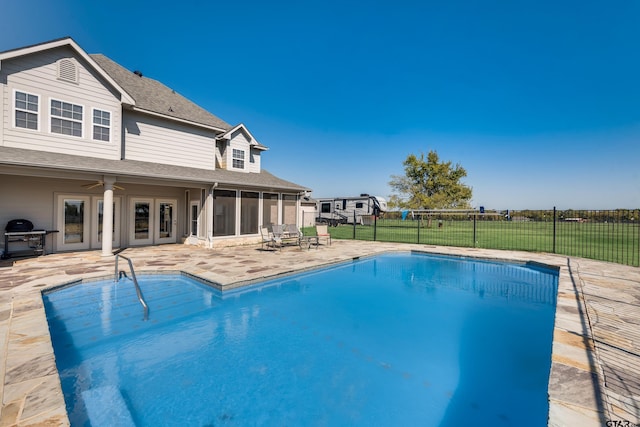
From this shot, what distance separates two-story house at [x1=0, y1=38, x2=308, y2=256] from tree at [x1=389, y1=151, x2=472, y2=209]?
1754cm

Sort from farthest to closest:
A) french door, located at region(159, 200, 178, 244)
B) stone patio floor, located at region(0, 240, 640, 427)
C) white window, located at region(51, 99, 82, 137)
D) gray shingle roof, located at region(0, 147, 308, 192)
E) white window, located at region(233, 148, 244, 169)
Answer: white window, located at region(233, 148, 244, 169)
french door, located at region(159, 200, 178, 244)
white window, located at region(51, 99, 82, 137)
gray shingle roof, located at region(0, 147, 308, 192)
stone patio floor, located at region(0, 240, 640, 427)

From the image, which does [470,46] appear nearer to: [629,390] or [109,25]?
[629,390]

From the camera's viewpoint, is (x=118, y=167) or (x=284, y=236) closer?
(x=118, y=167)

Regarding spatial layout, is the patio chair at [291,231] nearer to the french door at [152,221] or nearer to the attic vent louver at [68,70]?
the french door at [152,221]

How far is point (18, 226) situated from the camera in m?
9.09

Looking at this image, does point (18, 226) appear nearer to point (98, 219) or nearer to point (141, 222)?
point (98, 219)

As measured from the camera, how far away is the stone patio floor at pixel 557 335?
2.24 meters

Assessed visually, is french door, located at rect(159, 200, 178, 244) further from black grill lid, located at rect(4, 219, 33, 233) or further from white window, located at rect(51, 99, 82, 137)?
black grill lid, located at rect(4, 219, 33, 233)

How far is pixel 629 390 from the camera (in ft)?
8.36

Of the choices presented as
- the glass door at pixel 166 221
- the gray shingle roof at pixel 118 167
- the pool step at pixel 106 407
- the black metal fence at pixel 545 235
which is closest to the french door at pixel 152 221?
the glass door at pixel 166 221

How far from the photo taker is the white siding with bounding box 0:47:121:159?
8.68 meters

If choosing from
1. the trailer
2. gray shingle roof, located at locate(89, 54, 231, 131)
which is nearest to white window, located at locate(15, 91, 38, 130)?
gray shingle roof, located at locate(89, 54, 231, 131)

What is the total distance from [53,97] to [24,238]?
5.01 meters

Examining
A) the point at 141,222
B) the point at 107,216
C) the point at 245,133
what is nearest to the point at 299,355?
the point at 107,216
